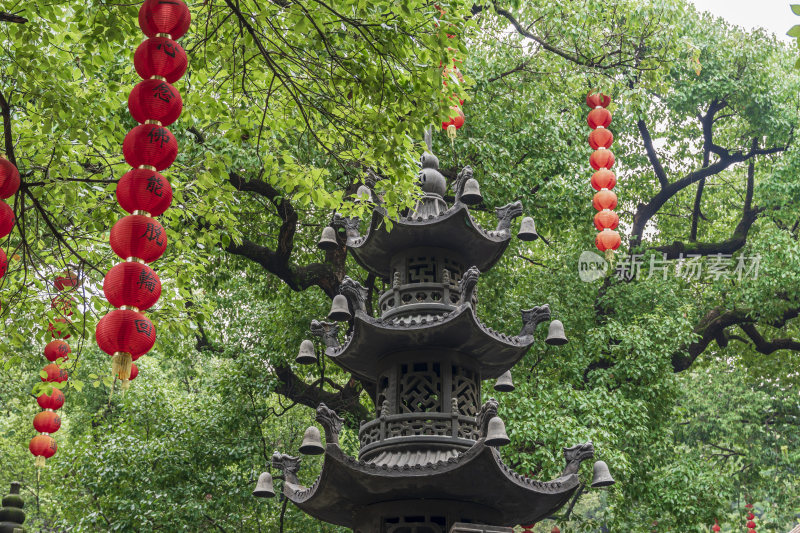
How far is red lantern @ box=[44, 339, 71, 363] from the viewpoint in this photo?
25.5 feet

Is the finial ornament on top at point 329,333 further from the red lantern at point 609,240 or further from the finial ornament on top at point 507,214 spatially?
the red lantern at point 609,240

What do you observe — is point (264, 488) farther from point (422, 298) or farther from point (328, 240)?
point (328, 240)

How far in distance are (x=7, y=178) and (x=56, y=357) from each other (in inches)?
144

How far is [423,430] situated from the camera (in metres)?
7.43

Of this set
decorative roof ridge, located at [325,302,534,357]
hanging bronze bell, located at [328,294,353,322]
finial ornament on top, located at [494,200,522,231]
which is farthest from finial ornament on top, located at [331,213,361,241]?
finial ornament on top, located at [494,200,522,231]

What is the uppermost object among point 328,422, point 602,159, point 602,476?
point 602,159

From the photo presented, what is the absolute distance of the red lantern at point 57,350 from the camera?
25.5 ft

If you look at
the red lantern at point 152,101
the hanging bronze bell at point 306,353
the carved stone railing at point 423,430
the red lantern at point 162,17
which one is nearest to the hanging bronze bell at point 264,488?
the hanging bronze bell at point 306,353

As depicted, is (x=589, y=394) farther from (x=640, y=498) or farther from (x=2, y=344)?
(x=2, y=344)

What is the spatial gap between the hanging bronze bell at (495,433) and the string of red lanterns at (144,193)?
3.23 m

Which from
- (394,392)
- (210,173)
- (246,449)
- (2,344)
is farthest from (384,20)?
(246,449)

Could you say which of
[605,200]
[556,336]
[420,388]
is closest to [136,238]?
[420,388]

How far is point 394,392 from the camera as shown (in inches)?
309

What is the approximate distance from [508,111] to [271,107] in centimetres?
700
